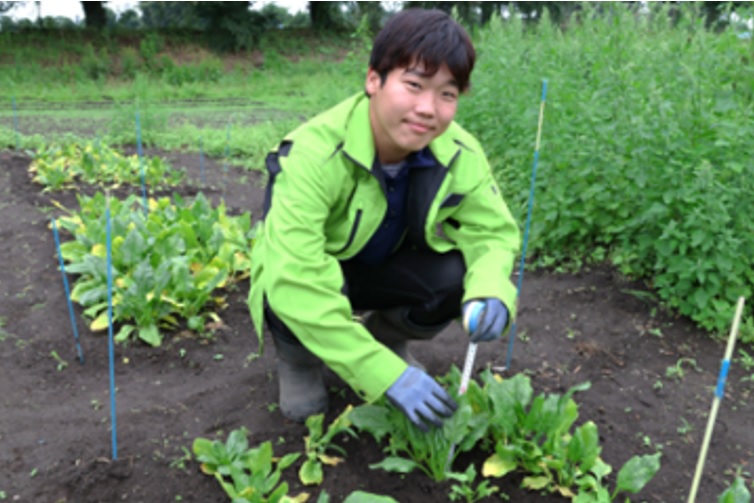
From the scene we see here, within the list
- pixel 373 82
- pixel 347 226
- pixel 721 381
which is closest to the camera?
pixel 721 381

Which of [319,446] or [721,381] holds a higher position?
[721,381]

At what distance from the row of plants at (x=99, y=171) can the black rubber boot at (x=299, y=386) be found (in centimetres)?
346

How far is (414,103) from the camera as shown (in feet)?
6.62

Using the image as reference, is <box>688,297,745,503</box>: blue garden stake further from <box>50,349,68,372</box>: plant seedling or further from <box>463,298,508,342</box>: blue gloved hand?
<box>50,349,68,372</box>: plant seedling

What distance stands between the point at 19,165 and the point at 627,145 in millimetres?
5292

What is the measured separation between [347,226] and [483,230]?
1.58 feet

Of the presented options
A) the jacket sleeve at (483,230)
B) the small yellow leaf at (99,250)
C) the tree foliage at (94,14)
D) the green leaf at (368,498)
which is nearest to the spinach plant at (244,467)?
the green leaf at (368,498)

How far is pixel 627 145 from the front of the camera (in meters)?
3.41

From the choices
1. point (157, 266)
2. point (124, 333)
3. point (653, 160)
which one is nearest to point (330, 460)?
point (124, 333)

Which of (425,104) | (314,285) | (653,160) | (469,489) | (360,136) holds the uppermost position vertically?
(425,104)

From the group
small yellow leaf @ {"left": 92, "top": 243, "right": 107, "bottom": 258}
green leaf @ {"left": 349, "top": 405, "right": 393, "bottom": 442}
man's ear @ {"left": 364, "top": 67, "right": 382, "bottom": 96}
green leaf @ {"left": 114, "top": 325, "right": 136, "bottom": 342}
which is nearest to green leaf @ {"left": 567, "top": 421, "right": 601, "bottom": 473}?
green leaf @ {"left": 349, "top": 405, "right": 393, "bottom": 442}

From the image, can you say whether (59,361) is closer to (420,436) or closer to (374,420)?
(374,420)

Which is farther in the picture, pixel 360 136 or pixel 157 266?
pixel 157 266

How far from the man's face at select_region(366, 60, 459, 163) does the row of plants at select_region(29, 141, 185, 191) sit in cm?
382
